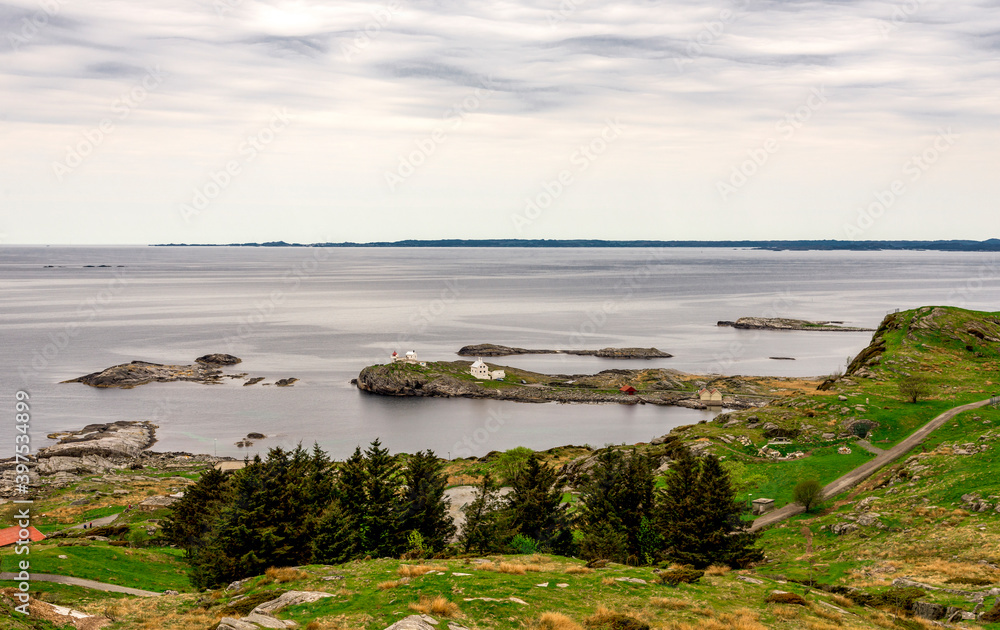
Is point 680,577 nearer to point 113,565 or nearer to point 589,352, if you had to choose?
point 113,565

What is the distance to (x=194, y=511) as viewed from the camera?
45.5 meters

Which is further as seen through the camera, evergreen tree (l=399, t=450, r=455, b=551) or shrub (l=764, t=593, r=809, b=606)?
evergreen tree (l=399, t=450, r=455, b=551)

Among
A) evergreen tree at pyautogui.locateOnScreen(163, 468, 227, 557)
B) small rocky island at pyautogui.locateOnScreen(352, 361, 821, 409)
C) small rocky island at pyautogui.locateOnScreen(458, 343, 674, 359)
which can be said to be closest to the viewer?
evergreen tree at pyautogui.locateOnScreen(163, 468, 227, 557)

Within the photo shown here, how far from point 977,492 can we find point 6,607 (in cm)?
4242

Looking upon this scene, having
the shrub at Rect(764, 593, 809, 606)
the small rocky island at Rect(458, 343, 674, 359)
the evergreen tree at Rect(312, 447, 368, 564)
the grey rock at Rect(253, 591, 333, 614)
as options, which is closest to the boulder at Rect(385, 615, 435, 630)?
the grey rock at Rect(253, 591, 333, 614)

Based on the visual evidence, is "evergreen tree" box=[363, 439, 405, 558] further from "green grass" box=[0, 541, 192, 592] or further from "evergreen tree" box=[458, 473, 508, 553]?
"green grass" box=[0, 541, 192, 592]

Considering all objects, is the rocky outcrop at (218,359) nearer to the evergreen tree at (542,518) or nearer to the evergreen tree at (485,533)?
the evergreen tree at (485,533)

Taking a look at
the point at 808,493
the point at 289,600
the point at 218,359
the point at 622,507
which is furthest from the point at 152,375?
the point at 289,600

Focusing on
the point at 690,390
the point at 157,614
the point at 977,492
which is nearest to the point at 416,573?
the point at 157,614

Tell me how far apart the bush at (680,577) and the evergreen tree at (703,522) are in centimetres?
757

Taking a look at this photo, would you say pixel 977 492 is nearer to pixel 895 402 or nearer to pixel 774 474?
pixel 774 474

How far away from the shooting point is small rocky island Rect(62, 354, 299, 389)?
12825cm

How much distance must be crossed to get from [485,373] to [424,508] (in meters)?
95.6

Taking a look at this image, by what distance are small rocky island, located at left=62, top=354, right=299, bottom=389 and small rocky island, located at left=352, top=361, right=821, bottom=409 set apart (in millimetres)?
21085
